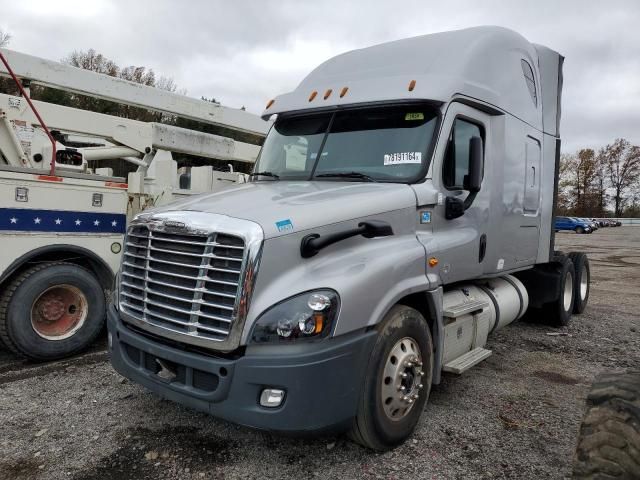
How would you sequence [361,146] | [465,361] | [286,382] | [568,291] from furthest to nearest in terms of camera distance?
[568,291] < [465,361] < [361,146] < [286,382]

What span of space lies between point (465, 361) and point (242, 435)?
1.96 m

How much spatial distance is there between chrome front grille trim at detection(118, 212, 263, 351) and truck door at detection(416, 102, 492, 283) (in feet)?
4.94

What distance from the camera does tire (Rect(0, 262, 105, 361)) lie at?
4.72 metres

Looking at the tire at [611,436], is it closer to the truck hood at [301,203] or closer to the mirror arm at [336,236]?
the mirror arm at [336,236]

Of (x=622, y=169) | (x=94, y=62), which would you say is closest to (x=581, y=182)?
(x=622, y=169)

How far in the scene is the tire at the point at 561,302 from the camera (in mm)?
7070

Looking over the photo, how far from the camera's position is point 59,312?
5.09 meters

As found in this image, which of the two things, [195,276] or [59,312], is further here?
[59,312]

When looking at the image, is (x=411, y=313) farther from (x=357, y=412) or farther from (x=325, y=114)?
(x=325, y=114)

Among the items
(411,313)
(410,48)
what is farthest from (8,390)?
(410,48)

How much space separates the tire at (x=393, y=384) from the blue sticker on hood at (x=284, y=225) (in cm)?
88

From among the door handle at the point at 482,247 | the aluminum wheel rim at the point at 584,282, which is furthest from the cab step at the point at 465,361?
the aluminum wheel rim at the point at 584,282

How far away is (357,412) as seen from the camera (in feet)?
9.96

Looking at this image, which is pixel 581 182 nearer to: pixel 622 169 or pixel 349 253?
pixel 622 169
